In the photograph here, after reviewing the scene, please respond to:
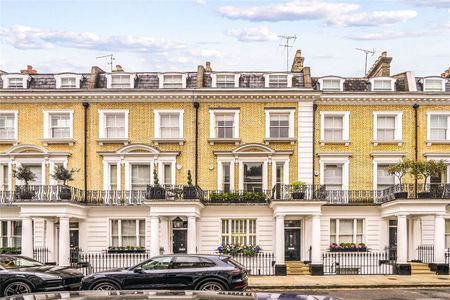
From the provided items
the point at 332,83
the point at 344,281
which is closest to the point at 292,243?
the point at 344,281

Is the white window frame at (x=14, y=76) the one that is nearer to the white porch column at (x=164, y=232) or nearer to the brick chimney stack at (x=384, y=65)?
the white porch column at (x=164, y=232)

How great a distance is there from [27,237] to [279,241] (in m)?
12.1

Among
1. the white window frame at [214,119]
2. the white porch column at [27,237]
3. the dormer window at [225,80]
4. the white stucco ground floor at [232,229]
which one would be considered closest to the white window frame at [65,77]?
the white stucco ground floor at [232,229]

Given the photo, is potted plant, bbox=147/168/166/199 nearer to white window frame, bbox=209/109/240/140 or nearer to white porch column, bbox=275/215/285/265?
white window frame, bbox=209/109/240/140

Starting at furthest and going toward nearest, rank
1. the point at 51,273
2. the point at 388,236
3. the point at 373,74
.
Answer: the point at 373,74 < the point at 388,236 < the point at 51,273

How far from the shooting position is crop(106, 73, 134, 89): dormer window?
108ft

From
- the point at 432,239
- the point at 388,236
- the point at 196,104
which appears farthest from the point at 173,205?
the point at 432,239

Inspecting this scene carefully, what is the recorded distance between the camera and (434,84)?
3300cm

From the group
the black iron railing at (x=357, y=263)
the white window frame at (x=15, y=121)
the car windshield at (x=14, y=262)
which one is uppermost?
the white window frame at (x=15, y=121)

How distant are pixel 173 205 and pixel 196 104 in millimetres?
6225

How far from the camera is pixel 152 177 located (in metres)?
31.8

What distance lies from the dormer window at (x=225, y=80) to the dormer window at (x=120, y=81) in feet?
15.0

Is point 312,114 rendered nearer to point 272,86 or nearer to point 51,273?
point 272,86

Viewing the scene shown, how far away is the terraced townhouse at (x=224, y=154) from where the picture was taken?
30.8 meters
